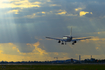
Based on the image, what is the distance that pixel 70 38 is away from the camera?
13300 cm

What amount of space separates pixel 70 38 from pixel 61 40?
25.7 ft

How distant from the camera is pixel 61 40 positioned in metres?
129

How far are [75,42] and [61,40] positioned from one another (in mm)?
10068

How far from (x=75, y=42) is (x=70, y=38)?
656 cm

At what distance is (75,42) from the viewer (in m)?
128
